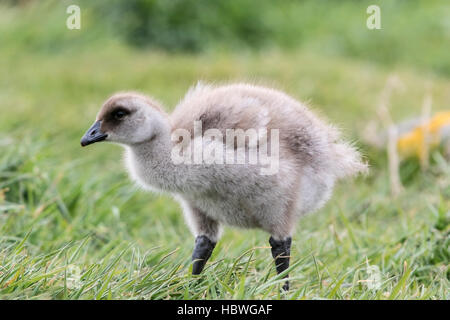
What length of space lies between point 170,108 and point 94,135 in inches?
144

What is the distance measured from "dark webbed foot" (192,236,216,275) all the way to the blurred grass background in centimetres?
7

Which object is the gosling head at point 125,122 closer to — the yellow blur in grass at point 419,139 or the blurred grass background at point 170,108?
the blurred grass background at point 170,108

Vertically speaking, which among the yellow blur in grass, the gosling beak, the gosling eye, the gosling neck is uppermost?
the gosling eye

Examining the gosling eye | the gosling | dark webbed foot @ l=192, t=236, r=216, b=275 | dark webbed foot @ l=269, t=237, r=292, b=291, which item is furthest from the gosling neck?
dark webbed foot @ l=269, t=237, r=292, b=291

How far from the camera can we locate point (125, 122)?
3.21 meters

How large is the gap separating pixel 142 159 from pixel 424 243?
184cm

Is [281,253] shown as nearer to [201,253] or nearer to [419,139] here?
[201,253]

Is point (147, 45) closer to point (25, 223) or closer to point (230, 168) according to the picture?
point (25, 223)

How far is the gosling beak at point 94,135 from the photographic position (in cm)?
319

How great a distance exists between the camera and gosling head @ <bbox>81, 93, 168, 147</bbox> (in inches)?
127

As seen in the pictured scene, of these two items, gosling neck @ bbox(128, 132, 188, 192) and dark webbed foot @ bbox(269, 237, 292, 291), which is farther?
dark webbed foot @ bbox(269, 237, 292, 291)

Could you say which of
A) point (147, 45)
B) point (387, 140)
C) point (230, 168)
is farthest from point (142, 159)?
point (147, 45)

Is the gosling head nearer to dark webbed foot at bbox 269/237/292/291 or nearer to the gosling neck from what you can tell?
the gosling neck

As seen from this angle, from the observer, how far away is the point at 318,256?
4.11m
